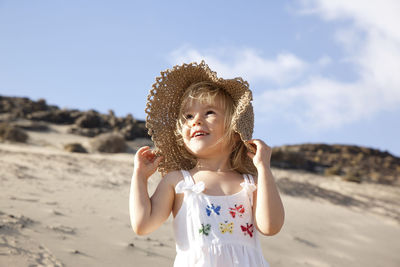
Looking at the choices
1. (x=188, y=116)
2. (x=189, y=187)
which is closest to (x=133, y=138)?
(x=188, y=116)

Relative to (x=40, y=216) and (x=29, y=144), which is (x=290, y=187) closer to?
(x=40, y=216)

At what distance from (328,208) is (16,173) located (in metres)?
5.09

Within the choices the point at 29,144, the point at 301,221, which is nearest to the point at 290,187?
the point at 301,221

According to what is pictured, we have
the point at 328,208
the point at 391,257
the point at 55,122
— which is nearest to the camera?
the point at 391,257

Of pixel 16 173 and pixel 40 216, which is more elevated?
pixel 16 173

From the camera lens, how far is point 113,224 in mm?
3672

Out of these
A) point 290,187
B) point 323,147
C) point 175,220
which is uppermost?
point 323,147

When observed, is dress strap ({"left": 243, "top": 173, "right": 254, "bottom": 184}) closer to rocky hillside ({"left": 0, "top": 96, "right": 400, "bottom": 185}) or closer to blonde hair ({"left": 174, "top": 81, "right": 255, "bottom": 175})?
blonde hair ({"left": 174, "top": 81, "right": 255, "bottom": 175})

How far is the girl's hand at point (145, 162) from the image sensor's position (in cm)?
194

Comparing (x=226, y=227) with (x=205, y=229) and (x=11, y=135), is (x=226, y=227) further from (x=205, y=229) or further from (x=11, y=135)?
(x=11, y=135)

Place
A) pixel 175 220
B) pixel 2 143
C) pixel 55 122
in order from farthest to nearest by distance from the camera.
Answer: pixel 55 122, pixel 2 143, pixel 175 220

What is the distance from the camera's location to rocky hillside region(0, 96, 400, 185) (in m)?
11.2

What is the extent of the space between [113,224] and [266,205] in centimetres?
230

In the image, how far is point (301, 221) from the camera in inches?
211
